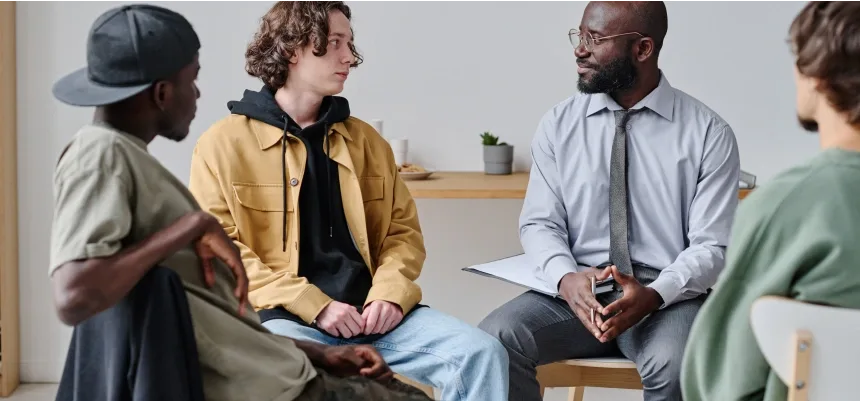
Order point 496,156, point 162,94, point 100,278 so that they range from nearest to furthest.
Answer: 1. point 100,278
2. point 162,94
3. point 496,156

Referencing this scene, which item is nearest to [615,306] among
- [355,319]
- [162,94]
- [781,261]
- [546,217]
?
[546,217]

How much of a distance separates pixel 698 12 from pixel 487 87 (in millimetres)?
782

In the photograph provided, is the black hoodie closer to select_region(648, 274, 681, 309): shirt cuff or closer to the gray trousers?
the gray trousers

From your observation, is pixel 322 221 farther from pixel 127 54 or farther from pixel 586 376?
pixel 127 54

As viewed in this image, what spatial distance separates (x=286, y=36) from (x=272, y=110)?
0.18 m

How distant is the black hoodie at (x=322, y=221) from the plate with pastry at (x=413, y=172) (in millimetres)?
911

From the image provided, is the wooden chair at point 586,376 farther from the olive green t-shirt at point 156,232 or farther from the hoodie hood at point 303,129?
the olive green t-shirt at point 156,232

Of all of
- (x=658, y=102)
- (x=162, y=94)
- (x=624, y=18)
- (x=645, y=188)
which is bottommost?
(x=645, y=188)

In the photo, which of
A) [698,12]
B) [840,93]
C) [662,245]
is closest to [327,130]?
[662,245]

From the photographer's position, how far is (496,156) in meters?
3.32

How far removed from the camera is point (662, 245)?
7.98 ft

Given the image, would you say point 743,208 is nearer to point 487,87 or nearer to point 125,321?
point 125,321

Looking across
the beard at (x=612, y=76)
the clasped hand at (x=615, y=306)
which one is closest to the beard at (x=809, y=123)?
the clasped hand at (x=615, y=306)

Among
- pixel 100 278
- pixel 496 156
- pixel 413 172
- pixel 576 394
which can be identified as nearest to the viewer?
pixel 100 278
